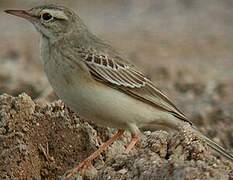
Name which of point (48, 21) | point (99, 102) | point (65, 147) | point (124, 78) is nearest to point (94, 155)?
point (65, 147)

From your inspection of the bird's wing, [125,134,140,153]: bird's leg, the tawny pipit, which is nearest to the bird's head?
the tawny pipit

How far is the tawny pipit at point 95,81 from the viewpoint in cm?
812

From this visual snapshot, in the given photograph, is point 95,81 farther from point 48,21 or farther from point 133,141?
point 48,21

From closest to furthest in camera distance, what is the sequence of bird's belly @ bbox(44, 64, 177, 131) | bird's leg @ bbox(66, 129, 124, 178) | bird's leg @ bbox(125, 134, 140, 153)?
bird's leg @ bbox(66, 129, 124, 178) → bird's belly @ bbox(44, 64, 177, 131) → bird's leg @ bbox(125, 134, 140, 153)

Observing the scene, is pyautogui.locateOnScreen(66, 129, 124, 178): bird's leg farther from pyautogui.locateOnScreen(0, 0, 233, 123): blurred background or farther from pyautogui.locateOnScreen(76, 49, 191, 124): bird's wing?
pyautogui.locateOnScreen(0, 0, 233, 123): blurred background

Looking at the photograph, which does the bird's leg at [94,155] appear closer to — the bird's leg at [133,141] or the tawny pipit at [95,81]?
the tawny pipit at [95,81]

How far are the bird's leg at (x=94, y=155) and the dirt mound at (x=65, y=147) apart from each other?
7cm

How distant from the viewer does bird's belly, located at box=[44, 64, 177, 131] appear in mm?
8055

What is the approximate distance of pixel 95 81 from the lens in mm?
8367

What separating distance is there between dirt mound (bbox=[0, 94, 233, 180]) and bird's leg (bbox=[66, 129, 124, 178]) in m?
0.07

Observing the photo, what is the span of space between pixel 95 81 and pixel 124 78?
471mm

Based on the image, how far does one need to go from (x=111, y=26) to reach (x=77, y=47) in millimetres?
12667

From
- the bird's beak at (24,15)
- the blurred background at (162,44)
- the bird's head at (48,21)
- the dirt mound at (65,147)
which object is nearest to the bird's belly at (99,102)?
the dirt mound at (65,147)

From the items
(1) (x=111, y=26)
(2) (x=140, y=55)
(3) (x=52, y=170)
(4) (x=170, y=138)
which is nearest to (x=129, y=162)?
(4) (x=170, y=138)
